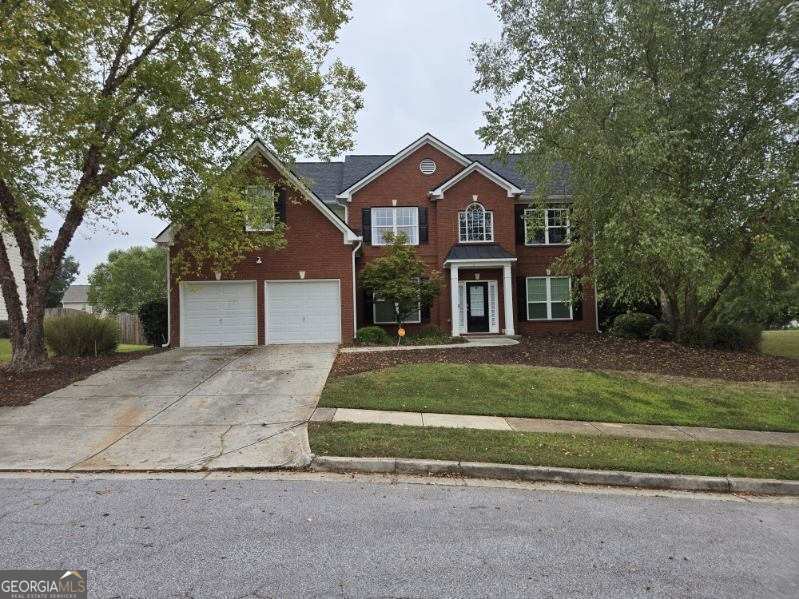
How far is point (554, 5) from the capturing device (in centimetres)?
1394

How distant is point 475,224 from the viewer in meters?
20.6

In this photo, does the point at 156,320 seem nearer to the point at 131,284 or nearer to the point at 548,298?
the point at 548,298

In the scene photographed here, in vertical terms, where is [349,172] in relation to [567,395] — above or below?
above

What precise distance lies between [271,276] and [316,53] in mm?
7070

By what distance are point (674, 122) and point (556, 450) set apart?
34.6ft

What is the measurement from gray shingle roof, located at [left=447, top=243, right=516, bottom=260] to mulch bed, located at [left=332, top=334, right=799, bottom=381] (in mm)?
4398

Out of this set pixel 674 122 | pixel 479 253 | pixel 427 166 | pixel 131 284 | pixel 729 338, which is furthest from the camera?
pixel 131 284

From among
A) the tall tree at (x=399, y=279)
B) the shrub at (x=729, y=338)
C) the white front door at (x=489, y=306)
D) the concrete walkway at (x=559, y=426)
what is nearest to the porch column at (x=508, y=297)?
the white front door at (x=489, y=306)

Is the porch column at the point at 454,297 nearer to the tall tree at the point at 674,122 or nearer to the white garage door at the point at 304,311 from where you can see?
the white garage door at the point at 304,311

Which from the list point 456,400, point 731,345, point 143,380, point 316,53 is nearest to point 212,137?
point 316,53

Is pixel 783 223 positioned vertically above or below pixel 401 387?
above

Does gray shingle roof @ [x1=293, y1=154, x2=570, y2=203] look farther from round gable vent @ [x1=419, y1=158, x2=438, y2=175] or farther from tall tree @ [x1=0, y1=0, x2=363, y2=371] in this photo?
tall tree @ [x1=0, y1=0, x2=363, y2=371]

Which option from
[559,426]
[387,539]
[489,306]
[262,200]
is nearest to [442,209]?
[489,306]

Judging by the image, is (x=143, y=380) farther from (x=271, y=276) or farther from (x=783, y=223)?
(x=783, y=223)
